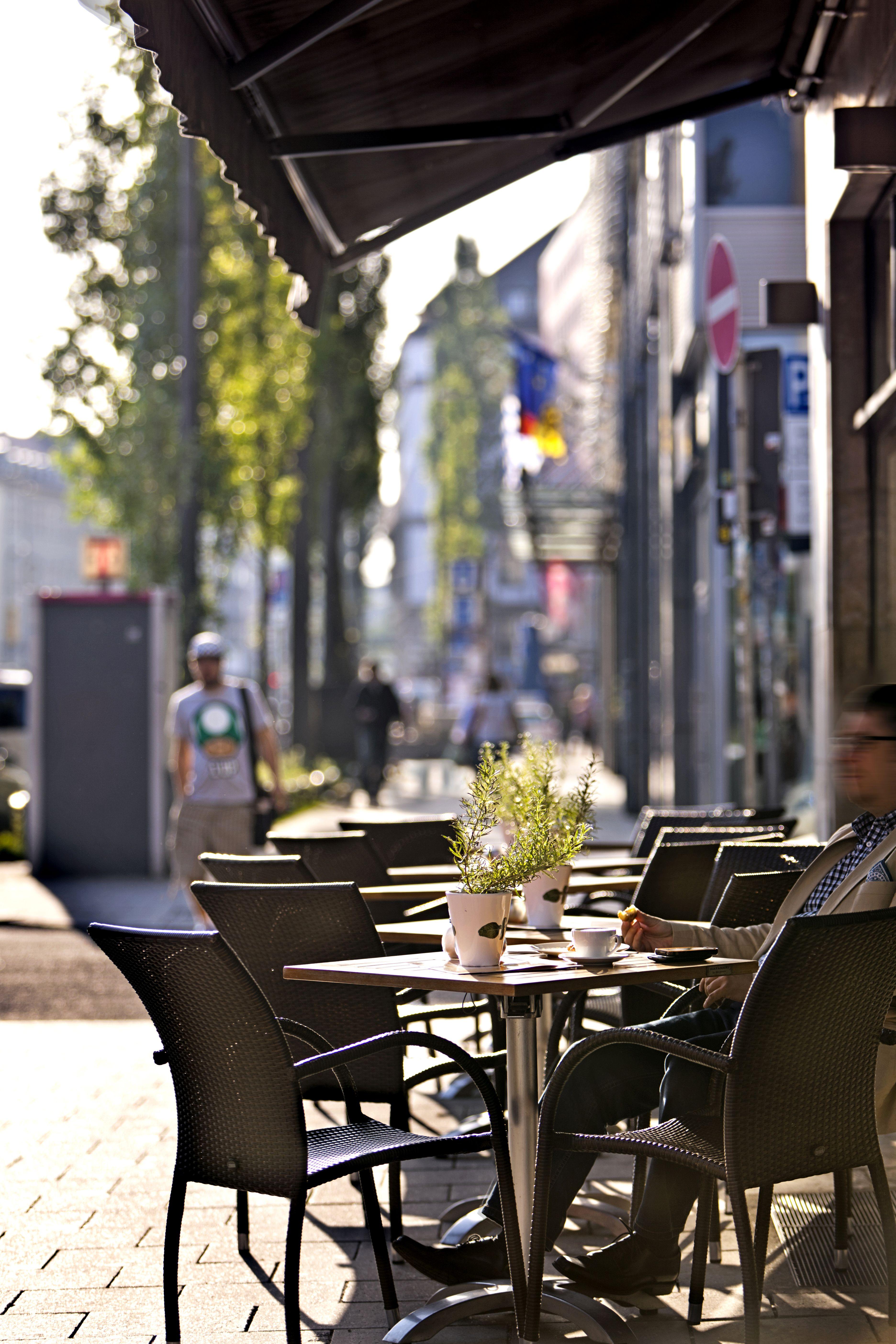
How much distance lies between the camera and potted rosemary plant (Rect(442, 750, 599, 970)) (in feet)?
14.4

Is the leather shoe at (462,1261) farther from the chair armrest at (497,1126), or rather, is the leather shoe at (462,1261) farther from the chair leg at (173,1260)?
the chair leg at (173,1260)

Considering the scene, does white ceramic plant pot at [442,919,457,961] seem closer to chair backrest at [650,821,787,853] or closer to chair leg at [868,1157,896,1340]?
chair leg at [868,1157,896,1340]

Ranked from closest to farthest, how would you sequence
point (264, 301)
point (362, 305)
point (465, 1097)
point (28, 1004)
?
point (465, 1097)
point (28, 1004)
point (264, 301)
point (362, 305)

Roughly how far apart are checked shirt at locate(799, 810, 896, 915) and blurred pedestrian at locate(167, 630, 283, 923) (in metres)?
5.42

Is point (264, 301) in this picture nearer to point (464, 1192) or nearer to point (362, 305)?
point (362, 305)

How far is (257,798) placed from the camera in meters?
10.1

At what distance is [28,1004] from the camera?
382 inches

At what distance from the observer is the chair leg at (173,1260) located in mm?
4402

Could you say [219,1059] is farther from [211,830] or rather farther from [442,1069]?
[211,830]

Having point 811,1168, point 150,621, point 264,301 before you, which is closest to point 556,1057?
point 811,1168

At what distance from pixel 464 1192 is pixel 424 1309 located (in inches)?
58.5

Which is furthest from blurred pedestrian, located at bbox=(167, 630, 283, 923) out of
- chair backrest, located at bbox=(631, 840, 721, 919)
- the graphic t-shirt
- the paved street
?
chair backrest, located at bbox=(631, 840, 721, 919)

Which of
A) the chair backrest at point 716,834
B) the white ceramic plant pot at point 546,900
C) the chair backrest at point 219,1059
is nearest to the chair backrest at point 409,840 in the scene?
the chair backrest at point 716,834

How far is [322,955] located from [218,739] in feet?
16.2
